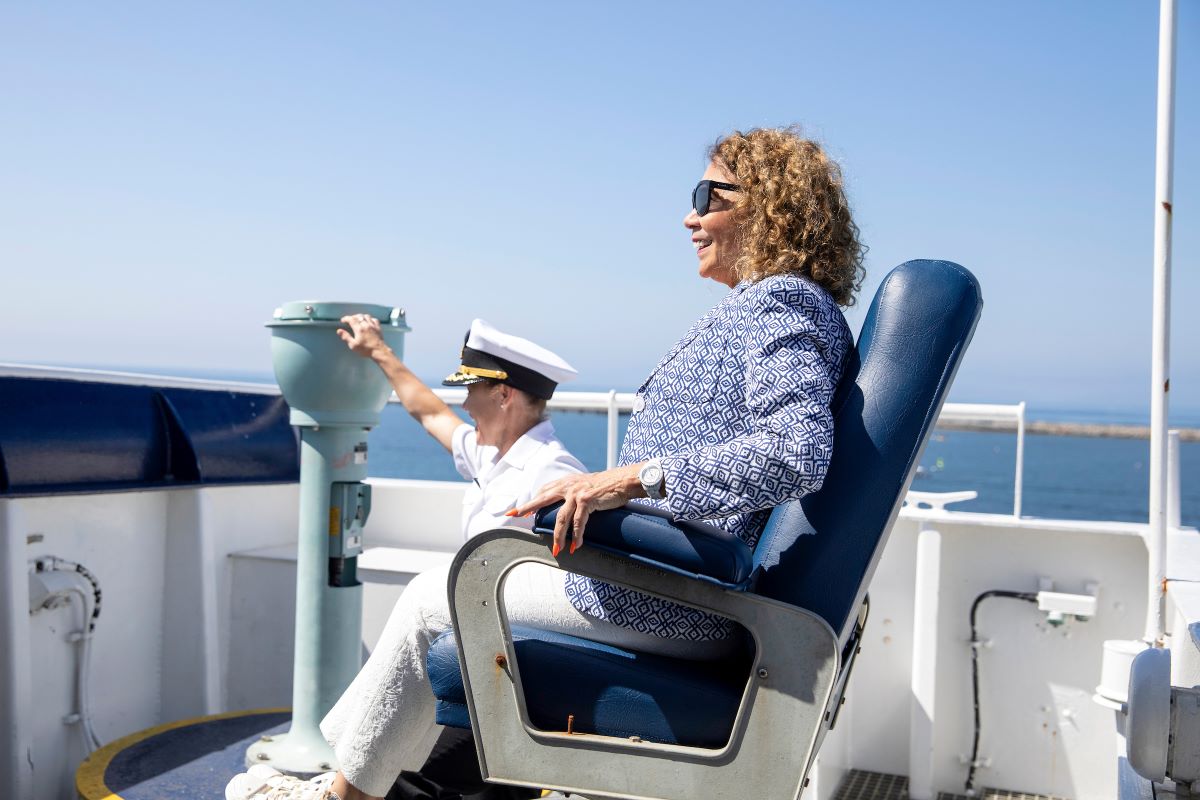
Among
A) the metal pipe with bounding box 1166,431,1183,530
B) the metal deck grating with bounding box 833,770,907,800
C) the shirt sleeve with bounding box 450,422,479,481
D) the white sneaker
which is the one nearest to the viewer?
the white sneaker

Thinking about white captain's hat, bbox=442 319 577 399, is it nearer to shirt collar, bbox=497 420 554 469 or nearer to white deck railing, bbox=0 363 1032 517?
shirt collar, bbox=497 420 554 469

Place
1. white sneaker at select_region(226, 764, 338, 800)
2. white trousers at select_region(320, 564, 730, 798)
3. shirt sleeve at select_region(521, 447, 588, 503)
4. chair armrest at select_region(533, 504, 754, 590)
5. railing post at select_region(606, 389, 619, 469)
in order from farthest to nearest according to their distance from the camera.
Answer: railing post at select_region(606, 389, 619, 469), shirt sleeve at select_region(521, 447, 588, 503), white sneaker at select_region(226, 764, 338, 800), white trousers at select_region(320, 564, 730, 798), chair armrest at select_region(533, 504, 754, 590)

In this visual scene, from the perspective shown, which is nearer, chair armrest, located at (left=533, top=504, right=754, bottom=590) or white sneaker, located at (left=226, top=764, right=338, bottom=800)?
chair armrest, located at (left=533, top=504, right=754, bottom=590)

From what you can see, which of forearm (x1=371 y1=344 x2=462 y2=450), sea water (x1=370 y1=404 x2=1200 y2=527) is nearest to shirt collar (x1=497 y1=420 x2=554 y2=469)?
forearm (x1=371 y1=344 x2=462 y2=450)

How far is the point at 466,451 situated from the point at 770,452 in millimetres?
1360

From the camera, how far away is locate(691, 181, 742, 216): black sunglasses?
1.99 metres

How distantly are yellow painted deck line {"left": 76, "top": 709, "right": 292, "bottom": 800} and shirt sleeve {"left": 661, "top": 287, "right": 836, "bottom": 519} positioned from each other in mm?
2079

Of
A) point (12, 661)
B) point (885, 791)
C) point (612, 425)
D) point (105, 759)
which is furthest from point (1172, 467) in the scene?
point (12, 661)

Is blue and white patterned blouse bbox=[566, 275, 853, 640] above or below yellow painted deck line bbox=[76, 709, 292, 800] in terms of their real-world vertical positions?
above

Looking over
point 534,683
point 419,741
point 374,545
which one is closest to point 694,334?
point 534,683

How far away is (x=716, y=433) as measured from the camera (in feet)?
5.87

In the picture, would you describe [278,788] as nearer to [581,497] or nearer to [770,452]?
[581,497]

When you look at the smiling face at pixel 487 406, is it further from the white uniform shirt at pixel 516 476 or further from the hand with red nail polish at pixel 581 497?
the hand with red nail polish at pixel 581 497

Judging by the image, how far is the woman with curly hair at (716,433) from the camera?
5.25ft
